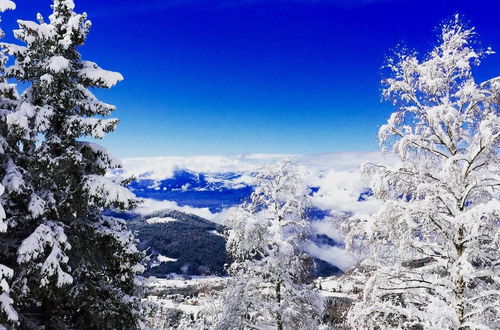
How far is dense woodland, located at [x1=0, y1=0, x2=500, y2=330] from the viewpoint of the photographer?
9.12 m

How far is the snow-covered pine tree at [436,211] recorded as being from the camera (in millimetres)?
8945

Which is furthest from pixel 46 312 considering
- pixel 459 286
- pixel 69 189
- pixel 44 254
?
pixel 459 286

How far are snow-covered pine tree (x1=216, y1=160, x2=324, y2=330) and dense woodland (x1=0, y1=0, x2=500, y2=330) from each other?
5379 mm

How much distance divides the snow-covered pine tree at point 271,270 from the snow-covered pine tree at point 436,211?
734 cm

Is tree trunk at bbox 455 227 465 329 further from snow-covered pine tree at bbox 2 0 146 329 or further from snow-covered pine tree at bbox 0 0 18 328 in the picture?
snow-covered pine tree at bbox 0 0 18 328

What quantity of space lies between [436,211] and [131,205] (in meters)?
7.44

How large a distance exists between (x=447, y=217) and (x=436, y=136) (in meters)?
1.95

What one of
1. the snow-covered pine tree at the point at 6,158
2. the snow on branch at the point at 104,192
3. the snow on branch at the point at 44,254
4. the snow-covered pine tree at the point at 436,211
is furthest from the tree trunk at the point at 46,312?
the snow-covered pine tree at the point at 436,211

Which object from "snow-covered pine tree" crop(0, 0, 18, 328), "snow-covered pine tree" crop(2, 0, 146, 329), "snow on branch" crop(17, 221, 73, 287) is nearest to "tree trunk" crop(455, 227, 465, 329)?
"snow-covered pine tree" crop(2, 0, 146, 329)

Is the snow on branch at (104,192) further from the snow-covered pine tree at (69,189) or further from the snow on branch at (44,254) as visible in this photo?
the snow on branch at (44,254)

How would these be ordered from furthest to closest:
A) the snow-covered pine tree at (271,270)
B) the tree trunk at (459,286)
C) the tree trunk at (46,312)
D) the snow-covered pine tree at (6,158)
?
the snow-covered pine tree at (271,270) < the tree trunk at (46,312) < the tree trunk at (459,286) < the snow-covered pine tree at (6,158)

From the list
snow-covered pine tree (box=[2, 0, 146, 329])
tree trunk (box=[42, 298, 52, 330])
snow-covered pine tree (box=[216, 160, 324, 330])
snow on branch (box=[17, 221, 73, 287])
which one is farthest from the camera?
snow-covered pine tree (box=[216, 160, 324, 330])

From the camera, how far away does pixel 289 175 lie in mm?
19609

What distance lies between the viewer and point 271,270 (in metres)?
17.9
